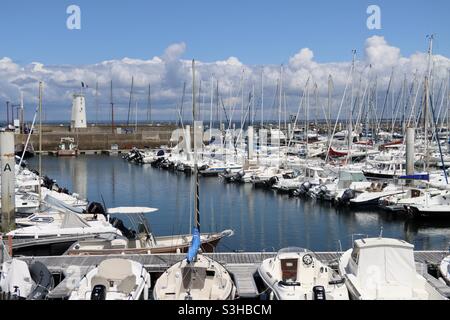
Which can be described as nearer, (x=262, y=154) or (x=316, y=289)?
(x=316, y=289)

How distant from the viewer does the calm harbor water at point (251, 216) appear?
30.4 metres

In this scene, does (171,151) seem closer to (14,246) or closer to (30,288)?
(14,246)

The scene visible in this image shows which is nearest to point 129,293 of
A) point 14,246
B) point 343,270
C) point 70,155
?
point 343,270

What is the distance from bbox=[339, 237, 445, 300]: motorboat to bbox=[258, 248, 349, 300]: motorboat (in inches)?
19.9

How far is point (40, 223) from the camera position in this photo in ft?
86.2

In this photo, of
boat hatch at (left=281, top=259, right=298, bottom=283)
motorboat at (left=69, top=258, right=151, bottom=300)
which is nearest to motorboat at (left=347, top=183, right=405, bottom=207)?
boat hatch at (left=281, top=259, right=298, bottom=283)

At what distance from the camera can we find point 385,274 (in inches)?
587

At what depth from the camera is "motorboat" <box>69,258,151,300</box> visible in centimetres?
1408

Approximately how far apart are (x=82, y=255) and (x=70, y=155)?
72266 millimetres

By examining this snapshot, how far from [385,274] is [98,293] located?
7.23 metres

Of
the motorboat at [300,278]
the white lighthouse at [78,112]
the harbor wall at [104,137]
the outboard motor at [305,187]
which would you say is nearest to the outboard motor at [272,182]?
the outboard motor at [305,187]

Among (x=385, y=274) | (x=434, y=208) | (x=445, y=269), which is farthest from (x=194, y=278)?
(x=434, y=208)

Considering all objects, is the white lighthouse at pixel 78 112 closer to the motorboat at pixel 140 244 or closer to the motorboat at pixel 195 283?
the motorboat at pixel 140 244

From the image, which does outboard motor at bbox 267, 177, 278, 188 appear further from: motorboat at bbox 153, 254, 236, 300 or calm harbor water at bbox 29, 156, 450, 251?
motorboat at bbox 153, 254, 236, 300
